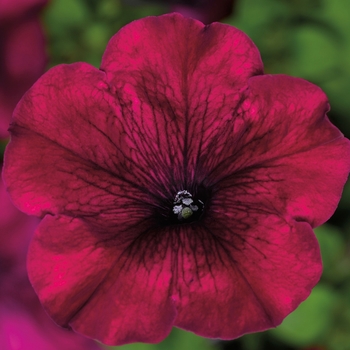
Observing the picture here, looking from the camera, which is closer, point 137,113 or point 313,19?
point 137,113

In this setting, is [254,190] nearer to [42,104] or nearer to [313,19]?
[42,104]

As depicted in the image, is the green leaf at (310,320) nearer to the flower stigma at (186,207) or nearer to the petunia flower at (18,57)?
the flower stigma at (186,207)

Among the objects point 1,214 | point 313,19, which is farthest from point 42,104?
point 313,19

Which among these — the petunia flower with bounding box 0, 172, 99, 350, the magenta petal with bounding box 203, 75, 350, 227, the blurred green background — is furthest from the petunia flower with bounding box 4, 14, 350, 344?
the blurred green background

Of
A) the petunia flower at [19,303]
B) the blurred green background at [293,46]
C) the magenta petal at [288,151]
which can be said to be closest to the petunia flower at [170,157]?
the magenta petal at [288,151]

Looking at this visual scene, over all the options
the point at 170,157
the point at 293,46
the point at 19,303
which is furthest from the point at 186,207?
the point at 293,46

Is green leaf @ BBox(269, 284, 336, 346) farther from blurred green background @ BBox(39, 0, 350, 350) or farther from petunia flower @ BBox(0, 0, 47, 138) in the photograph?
petunia flower @ BBox(0, 0, 47, 138)
